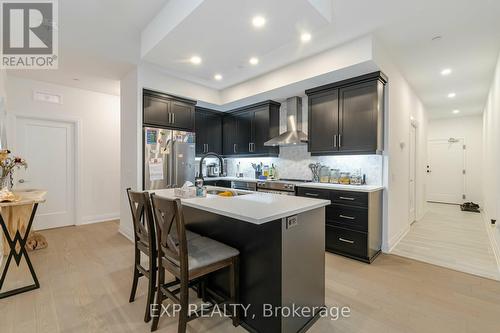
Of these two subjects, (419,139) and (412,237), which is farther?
(419,139)

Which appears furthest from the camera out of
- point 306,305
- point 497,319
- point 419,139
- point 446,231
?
point 419,139

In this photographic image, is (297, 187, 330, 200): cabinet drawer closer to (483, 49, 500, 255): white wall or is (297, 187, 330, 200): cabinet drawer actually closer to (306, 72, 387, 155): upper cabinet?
(306, 72, 387, 155): upper cabinet

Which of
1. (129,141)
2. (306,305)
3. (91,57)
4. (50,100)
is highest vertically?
(91,57)

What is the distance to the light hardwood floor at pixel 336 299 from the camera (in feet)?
6.21

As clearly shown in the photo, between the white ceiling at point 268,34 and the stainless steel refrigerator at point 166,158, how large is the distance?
114 centimetres

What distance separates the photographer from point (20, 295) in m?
2.30

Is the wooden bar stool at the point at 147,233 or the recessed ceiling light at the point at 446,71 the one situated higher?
the recessed ceiling light at the point at 446,71

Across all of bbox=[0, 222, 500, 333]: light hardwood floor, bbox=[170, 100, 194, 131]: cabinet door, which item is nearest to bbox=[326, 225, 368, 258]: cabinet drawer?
bbox=[0, 222, 500, 333]: light hardwood floor

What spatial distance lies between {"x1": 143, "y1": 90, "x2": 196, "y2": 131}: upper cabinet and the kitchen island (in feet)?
8.21

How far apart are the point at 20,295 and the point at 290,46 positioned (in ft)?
13.9

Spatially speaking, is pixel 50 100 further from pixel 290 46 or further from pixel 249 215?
pixel 249 215

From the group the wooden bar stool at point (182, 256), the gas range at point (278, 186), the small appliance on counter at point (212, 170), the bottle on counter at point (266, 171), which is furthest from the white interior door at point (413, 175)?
the wooden bar stool at point (182, 256)

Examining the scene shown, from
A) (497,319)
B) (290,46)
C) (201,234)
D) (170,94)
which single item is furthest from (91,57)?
(497,319)

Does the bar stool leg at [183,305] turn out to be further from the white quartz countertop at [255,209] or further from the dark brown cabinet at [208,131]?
the dark brown cabinet at [208,131]
